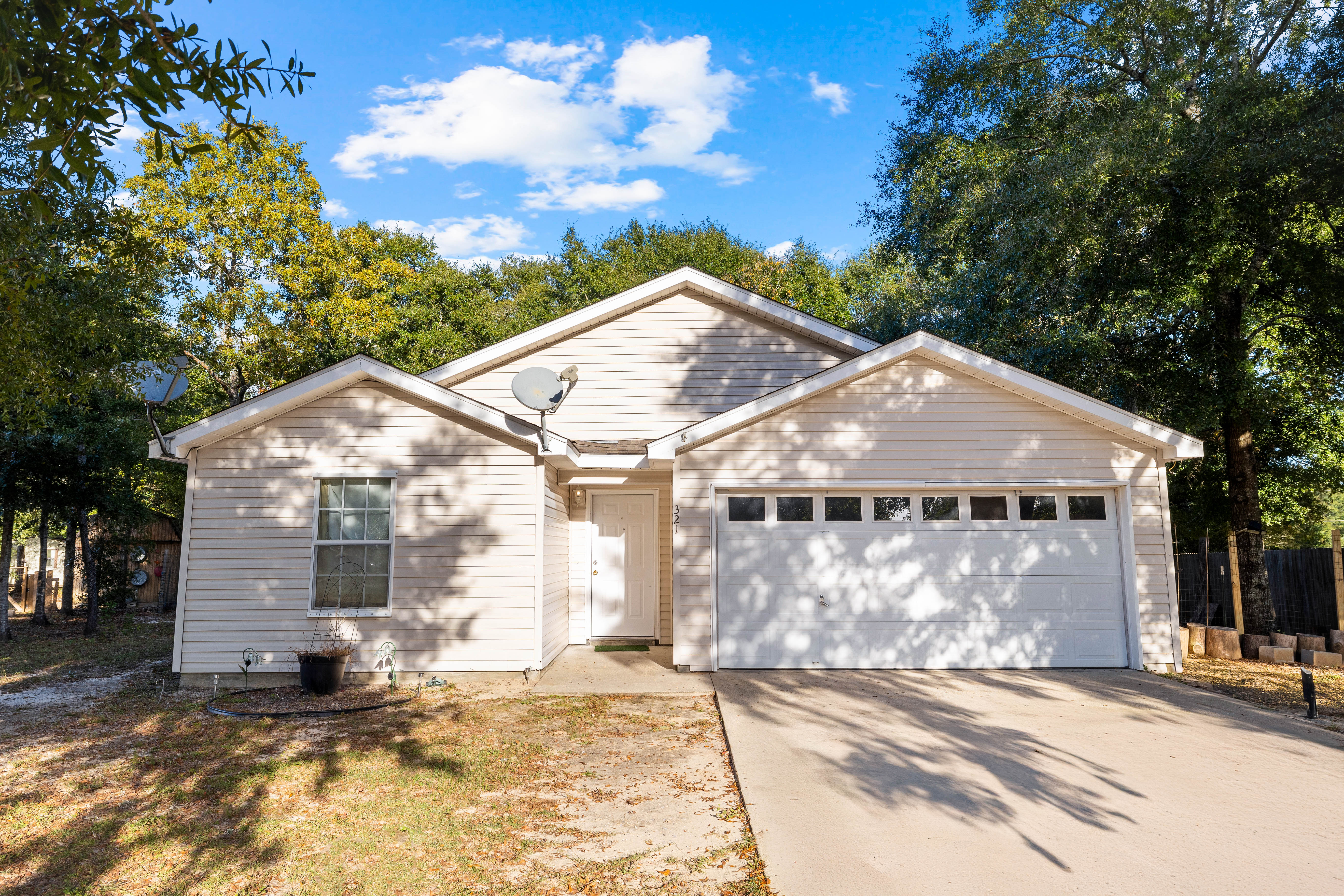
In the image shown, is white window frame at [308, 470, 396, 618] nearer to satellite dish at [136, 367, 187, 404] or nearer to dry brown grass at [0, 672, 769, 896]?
dry brown grass at [0, 672, 769, 896]

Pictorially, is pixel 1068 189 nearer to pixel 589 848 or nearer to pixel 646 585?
pixel 646 585

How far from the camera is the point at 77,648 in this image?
1250 cm

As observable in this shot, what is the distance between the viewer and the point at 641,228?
32.1 metres

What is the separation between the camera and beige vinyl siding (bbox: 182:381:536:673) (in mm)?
8672

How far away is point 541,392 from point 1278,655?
10.1 m

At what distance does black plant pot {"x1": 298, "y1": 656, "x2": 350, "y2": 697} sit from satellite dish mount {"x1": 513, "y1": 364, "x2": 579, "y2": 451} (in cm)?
321

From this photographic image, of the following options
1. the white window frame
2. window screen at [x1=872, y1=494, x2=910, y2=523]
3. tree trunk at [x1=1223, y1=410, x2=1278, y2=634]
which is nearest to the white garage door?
window screen at [x1=872, y1=494, x2=910, y2=523]

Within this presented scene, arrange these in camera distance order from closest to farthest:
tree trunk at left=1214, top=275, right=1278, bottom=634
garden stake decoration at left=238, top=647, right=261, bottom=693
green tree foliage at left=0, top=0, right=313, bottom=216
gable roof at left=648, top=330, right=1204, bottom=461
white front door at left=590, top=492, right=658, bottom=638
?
green tree foliage at left=0, top=0, right=313, bottom=216, garden stake decoration at left=238, top=647, right=261, bottom=693, gable roof at left=648, top=330, right=1204, bottom=461, white front door at left=590, top=492, right=658, bottom=638, tree trunk at left=1214, top=275, right=1278, bottom=634

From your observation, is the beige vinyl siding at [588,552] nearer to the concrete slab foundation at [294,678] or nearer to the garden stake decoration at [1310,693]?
the concrete slab foundation at [294,678]

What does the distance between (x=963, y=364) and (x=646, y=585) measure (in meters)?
5.32

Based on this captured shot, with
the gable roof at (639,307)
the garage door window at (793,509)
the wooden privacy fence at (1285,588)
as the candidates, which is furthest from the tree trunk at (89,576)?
the wooden privacy fence at (1285,588)

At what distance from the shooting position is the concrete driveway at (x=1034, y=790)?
13.0 feet

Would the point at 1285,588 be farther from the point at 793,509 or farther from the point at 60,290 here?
the point at 60,290

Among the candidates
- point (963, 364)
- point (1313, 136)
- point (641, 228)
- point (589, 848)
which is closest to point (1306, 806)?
point (589, 848)
